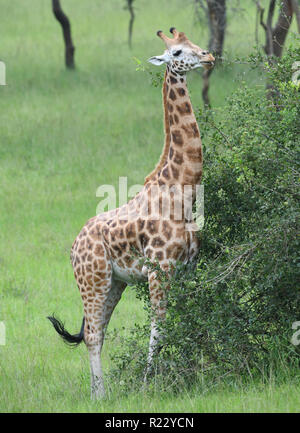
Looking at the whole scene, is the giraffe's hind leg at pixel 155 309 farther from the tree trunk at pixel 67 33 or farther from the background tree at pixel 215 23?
the tree trunk at pixel 67 33

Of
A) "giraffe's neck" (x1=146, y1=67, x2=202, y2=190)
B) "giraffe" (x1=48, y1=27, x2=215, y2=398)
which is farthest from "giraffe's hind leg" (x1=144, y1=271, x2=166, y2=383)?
"giraffe's neck" (x1=146, y1=67, x2=202, y2=190)

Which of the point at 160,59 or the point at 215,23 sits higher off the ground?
the point at 215,23

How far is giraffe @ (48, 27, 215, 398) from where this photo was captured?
6.59m

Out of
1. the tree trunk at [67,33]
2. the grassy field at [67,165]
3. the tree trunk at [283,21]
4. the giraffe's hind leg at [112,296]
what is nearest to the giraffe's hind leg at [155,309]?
the grassy field at [67,165]

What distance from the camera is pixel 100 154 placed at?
18.0 m

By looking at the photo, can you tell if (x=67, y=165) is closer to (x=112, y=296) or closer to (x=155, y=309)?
(x=112, y=296)

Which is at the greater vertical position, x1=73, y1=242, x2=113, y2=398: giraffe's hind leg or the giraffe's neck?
the giraffe's neck

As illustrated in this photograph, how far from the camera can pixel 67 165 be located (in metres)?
17.4

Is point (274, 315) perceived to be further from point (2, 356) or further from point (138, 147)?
point (138, 147)

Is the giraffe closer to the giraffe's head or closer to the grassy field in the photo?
the giraffe's head

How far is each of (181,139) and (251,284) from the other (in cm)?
A: 127

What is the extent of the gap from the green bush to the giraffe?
161 millimetres

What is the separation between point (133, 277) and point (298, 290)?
1334mm

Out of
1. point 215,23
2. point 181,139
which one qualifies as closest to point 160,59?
point 181,139
